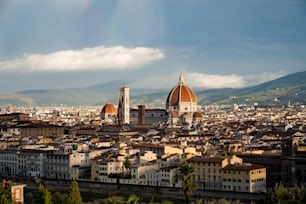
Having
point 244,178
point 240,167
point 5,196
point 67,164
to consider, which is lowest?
point 244,178

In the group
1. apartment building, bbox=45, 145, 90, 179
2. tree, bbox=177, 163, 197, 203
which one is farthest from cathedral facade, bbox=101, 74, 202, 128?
tree, bbox=177, 163, 197, 203

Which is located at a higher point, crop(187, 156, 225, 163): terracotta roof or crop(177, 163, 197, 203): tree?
crop(187, 156, 225, 163): terracotta roof

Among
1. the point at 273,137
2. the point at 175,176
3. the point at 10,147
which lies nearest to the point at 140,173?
the point at 175,176

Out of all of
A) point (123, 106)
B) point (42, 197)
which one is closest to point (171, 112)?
point (123, 106)

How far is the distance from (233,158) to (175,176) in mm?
3329

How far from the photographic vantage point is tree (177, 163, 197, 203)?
37.2 meters

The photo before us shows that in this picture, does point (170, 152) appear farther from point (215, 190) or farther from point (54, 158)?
point (215, 190)

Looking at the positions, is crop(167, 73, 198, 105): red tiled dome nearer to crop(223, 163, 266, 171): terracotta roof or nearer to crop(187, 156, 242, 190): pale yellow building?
crop(187, 156, 242, 190): pale yellow building

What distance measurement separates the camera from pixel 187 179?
123ft

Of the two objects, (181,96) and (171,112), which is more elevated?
(181,96)

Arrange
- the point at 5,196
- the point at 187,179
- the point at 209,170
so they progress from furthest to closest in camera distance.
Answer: the point at 209,170
the point at 187,179
the point at 5,196

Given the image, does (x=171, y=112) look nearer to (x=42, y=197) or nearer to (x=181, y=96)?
(x=181, y=96)

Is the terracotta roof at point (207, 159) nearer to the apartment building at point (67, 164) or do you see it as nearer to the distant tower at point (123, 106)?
the apartment building at point (67, 164)

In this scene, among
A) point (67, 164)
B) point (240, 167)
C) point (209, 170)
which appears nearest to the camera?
point (240, 167)
